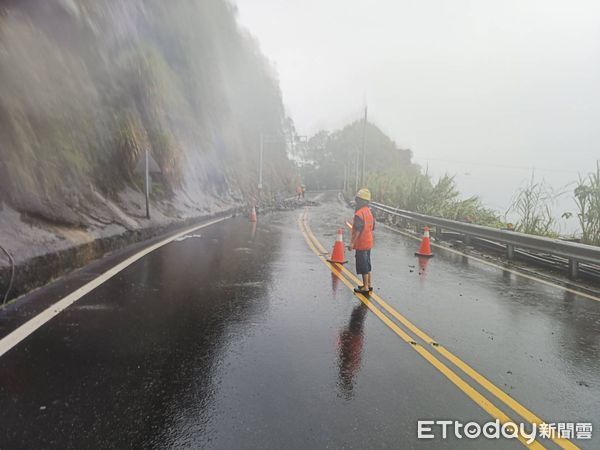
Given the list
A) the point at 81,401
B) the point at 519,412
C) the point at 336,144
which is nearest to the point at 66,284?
the point at 81,401

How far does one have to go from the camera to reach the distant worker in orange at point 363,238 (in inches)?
282

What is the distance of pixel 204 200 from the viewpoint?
23.5 m

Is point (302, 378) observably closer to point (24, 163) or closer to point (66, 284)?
point (66, 284)

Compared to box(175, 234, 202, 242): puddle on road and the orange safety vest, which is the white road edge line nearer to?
box(175, 234, 202, 242): puddle on road

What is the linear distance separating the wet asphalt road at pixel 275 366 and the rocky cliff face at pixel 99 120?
110 inches

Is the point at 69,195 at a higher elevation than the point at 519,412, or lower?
higher

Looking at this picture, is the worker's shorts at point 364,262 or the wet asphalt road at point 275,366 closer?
the wet asphalt road at point 275,366

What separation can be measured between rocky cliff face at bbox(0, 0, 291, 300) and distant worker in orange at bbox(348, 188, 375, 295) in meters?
5.18

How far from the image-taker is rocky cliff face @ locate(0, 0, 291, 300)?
8.41 m

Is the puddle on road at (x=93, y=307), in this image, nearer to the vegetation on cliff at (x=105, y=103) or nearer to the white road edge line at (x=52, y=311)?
the white road edge line at (x=52, y=311)

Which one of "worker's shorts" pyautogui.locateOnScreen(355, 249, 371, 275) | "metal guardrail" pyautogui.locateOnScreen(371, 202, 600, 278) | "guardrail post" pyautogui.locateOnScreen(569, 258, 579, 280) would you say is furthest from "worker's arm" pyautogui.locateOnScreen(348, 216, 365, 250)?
"guardrail post" pyautogui.locateOnScreen(569, 258, 579, 280)

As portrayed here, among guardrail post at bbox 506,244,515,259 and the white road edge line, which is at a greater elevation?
guardrail post at bbox 506,244,515,259

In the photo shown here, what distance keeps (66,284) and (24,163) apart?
128 inches

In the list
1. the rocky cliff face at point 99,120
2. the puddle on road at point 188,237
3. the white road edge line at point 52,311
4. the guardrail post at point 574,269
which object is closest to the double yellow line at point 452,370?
the white road edge line at point 52,311
